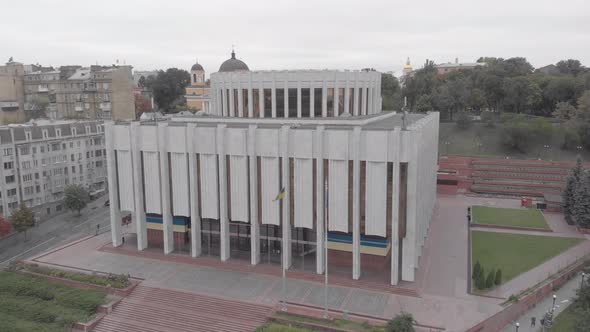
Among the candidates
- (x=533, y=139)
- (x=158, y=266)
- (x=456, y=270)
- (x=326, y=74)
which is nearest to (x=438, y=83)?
(x=533, y=139)

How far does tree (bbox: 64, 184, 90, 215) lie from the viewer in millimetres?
47781

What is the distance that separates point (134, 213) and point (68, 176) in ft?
68.6

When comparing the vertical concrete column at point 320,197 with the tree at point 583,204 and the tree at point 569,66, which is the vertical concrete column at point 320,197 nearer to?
the tree at point 583,204

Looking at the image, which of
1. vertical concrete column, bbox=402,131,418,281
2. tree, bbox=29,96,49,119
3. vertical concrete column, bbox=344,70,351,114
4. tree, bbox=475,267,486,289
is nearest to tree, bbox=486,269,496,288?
tree, bbox=475,267,486,289

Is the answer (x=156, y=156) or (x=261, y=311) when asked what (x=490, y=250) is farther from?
(x=156, y=156)

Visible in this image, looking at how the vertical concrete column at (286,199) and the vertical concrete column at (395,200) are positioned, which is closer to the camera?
the vertical concrete column at (395,200)

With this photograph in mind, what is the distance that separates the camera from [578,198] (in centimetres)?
4178

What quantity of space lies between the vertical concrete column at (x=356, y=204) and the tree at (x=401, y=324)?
6200mm

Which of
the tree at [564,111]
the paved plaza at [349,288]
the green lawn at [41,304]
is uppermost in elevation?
the tree at [564,111]

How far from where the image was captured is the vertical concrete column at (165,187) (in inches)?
1300

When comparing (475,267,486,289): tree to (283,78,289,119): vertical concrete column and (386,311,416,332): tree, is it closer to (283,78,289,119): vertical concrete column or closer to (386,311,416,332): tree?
(386,311,416,332): tree

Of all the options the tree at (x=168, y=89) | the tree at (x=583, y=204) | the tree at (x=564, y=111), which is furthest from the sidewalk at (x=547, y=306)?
the tree at (x=168, y=89)

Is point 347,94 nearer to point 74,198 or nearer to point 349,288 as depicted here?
point 349,288

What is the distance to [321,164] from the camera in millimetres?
29453
